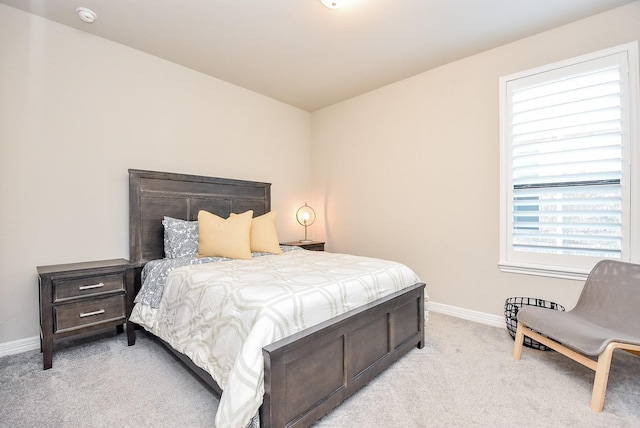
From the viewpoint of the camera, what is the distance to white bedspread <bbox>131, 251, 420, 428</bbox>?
4.46 ft

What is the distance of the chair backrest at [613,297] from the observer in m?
1.99

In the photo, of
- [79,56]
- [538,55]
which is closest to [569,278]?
[538,55]

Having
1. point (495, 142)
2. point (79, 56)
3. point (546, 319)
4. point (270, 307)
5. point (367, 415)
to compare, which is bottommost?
point (367, 415)

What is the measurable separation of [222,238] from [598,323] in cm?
295

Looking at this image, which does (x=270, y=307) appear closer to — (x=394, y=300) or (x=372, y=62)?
(x=394, y=300)

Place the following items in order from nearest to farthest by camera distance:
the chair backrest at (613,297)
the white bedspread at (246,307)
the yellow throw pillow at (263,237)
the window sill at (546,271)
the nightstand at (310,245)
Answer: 1. the white bedspread at (246,307)
2. the chair backrest at (613,297)
3. the window sill at (546,271)
4. the yellow throw pillow at (263,237)
5. the nightstand at (310,245)

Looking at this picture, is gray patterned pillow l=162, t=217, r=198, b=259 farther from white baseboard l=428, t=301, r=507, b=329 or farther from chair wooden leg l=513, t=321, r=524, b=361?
chair wooden leg l=513, t=321, r=524, b=361

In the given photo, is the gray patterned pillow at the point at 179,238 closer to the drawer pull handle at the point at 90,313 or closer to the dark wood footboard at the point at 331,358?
the drawer pull handle at the point at 90,313

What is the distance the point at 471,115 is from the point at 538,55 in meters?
0.71

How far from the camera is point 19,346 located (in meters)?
2.43

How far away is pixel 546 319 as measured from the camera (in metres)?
2.07

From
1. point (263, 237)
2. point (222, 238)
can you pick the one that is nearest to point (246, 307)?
point (222, 238)

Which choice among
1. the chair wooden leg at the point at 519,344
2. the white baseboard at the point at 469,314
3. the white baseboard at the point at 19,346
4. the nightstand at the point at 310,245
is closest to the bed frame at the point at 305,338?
the chair wooden leg at the point at 519,344

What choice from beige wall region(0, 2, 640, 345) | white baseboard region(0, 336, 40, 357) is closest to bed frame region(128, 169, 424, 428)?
beige wall region(0, 2, 640, 345)
